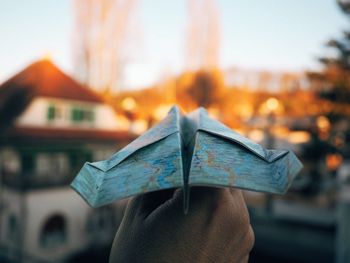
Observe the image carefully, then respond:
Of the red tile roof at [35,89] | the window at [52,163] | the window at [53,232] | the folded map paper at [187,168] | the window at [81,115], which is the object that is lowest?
the window at [53,232]

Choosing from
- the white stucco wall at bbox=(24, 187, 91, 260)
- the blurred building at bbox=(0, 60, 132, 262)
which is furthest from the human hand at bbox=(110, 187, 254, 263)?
the white stucco wall at bbox=(24, 187, 91, 260)

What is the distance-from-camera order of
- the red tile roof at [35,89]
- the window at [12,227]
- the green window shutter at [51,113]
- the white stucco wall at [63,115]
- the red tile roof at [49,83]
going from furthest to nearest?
1. the red tile roof at [49,83]
2. the green window shutter at [51,113]
3. the red tile roof at [35,89]
4. the white stucco wall at [63,115]
5. the window at [12,227]

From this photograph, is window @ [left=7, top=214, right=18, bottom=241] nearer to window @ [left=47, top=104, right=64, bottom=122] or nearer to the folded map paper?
window @ [left=47, top=104, right=64, bottom=122]

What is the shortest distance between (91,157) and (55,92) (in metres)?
3.80

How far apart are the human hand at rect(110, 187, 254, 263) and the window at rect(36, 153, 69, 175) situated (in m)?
14.7

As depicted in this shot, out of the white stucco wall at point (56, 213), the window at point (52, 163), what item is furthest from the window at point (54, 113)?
the white stucco wall at point (56, 213)

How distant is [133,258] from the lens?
114 centimetres

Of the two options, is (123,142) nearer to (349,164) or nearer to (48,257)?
(48,257)

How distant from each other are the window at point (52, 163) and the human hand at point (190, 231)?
14.7 metres

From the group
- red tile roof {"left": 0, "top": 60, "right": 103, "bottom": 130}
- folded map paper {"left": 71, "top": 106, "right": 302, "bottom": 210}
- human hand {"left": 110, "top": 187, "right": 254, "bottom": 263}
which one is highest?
folded map paper {"left": 71, "top": 106, "right": 302, "bottom": 210}

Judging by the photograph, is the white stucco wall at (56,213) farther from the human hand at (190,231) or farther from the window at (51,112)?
the human hand at (190,231)

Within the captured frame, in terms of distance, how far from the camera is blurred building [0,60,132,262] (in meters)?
13.8

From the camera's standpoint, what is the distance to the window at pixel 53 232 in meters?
14.7

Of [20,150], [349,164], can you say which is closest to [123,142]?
[20,150]
